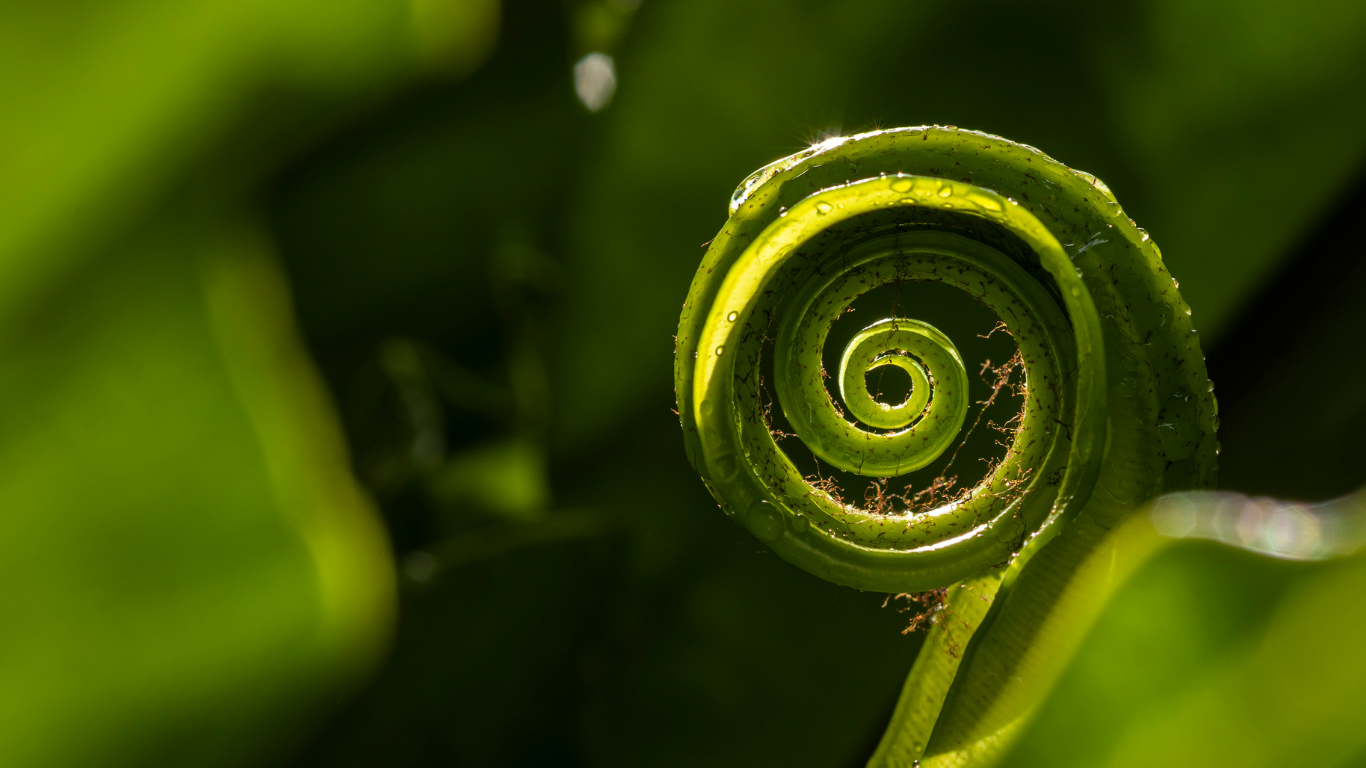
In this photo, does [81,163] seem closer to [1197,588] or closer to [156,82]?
[156,82]

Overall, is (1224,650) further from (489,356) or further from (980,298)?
(489,356)

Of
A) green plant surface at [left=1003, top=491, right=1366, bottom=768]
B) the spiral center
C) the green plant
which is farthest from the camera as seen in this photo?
the spiral center

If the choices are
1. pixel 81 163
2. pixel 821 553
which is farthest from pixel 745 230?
pixel 81 163

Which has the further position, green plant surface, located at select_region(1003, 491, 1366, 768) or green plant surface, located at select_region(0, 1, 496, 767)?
green plant surface, located at select_region(0, 1, 496, 767)

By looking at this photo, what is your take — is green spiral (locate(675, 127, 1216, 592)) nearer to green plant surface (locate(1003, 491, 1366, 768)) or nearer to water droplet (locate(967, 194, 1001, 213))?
water droplet (locate(967, 194, 1001, 213))

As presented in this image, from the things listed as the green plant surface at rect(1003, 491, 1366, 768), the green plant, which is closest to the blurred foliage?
the green plant surface at rect(1003, 491, 1366, 768)

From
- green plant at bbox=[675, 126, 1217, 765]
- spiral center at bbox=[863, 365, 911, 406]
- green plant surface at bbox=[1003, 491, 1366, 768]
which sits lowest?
green plant surface at bbox=[1003, 491, 1366, 768]
